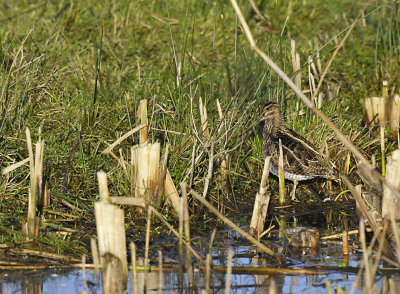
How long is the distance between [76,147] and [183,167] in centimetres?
102

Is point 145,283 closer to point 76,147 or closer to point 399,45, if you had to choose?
point 76,147

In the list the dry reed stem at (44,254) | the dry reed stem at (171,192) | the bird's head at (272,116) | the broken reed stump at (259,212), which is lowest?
the dry reed stem at (44,254)

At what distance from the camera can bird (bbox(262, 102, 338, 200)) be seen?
6875mm

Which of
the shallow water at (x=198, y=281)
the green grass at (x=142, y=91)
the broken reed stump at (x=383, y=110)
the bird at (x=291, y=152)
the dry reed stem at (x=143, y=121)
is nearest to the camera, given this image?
the shallow water at (x=198, y=281)

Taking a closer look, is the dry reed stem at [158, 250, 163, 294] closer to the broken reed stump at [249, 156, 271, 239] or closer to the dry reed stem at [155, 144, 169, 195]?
the broken reed stump at [249, 156, 271, 239]

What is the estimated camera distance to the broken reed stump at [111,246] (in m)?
4.46

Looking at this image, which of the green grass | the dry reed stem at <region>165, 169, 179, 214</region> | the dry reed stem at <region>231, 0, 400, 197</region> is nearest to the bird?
the green grass

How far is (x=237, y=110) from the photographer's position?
22.1 ft

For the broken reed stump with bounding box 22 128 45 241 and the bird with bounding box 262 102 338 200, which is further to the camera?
the bird with bounding box 262 102 338 200

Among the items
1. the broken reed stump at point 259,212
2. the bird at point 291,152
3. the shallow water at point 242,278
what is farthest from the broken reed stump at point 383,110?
the shallow water at point 242,278

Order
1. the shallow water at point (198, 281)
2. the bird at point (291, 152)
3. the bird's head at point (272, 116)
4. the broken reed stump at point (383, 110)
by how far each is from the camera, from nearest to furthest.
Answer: the shallow water at point (198, 281)
the bird at point (291, 152)
the bird's head at point (272, 116)
the broken reed stump at point (383, 110)

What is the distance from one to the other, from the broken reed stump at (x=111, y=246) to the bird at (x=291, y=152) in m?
2.59

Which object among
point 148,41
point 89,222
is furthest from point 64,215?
point 148,41

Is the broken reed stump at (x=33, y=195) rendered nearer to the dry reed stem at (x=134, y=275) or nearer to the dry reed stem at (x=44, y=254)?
the dry reed stem at (x=44, y=254)
